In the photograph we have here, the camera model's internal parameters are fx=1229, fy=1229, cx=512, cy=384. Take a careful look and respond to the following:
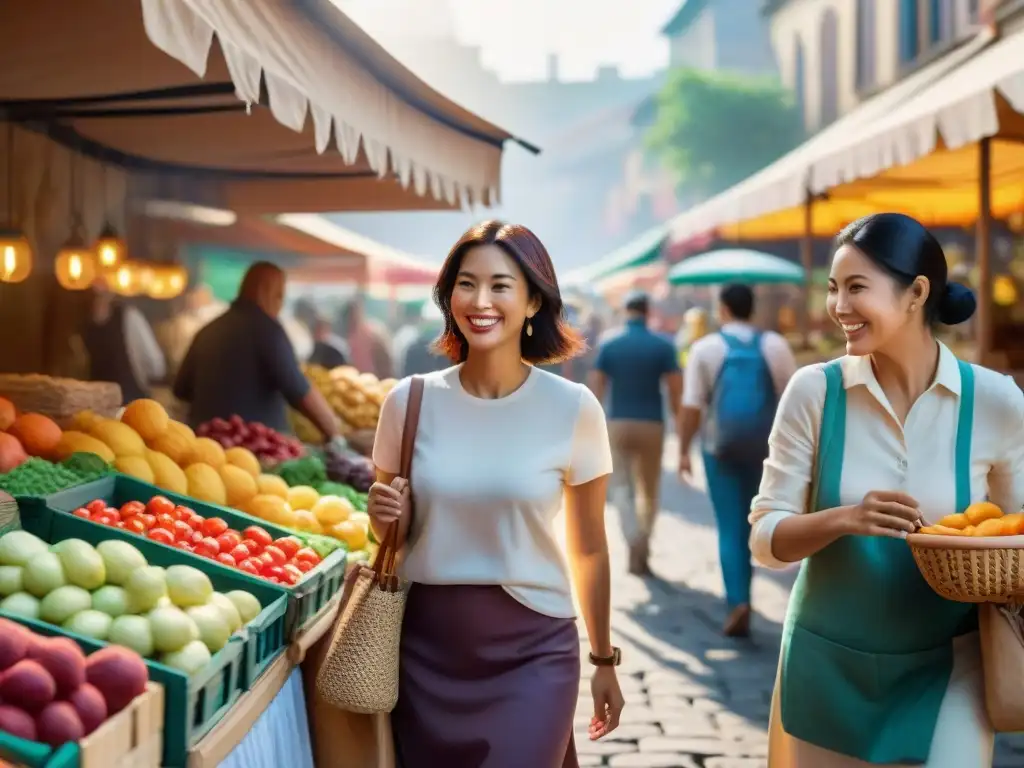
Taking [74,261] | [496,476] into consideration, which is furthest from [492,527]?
[74,261]

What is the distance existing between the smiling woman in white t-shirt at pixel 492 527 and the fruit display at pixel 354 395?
5312 millimetres

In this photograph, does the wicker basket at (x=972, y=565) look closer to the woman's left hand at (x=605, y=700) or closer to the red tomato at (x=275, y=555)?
the woman's left hand at (x=605, y=700)

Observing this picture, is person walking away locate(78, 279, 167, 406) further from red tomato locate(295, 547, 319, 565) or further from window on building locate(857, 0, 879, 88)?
window on building locate(857, 0, 879, 88)

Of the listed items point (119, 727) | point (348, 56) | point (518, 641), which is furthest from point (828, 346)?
point (119, 727)

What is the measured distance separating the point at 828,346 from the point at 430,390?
1025cm

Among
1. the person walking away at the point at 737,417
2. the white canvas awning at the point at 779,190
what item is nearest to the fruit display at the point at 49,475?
the person walking away at the point at 737,417

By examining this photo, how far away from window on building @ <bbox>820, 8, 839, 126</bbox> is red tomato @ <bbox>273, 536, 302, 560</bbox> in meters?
38.3

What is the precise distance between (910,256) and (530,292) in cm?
98

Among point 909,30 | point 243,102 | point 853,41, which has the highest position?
point 853,41

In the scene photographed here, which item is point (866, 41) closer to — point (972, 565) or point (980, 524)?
point (980, 524)

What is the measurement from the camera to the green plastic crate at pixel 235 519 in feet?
12.5

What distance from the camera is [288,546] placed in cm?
445

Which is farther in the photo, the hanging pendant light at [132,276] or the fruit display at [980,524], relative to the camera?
the hanging pendant light at [132,276]

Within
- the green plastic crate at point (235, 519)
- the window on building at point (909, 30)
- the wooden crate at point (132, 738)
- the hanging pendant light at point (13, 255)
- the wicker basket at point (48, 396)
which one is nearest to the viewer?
the wooden crate at point (132, 738)
